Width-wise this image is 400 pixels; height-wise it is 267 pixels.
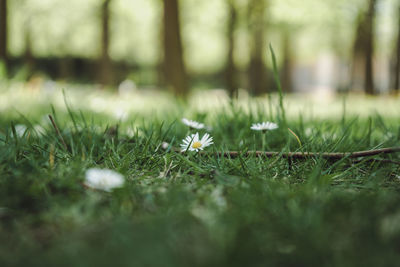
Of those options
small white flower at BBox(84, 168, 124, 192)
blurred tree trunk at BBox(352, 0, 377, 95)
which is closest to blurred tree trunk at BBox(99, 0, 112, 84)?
blurred tree trunk at BBox(352, 0, 377, 95)

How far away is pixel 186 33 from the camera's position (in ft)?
52.1

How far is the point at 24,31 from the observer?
1652 cm

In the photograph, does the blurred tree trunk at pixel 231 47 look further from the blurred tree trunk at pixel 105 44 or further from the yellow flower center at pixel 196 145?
the yellow flower center at pixel 196 145

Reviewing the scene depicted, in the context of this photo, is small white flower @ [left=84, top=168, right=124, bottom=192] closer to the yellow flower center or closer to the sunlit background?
the yellow flower center

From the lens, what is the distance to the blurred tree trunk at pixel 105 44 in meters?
10.8

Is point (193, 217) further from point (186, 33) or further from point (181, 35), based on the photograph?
point (186, 33)

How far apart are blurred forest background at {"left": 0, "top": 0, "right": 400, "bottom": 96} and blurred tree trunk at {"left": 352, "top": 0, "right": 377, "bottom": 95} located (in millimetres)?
31

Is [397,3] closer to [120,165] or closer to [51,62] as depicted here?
[120,165]

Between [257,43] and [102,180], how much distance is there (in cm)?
1165

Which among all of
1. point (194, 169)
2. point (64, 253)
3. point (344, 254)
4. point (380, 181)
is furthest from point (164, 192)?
point (380, 181)

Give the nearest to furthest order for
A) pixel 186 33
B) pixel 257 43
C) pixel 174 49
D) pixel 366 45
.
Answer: pixel 174 49 → pixel 366 45 → pixel 257 43 → pixel 186 33

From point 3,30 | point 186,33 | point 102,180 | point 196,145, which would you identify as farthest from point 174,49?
point 186,33

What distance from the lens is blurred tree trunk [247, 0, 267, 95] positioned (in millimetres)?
10859

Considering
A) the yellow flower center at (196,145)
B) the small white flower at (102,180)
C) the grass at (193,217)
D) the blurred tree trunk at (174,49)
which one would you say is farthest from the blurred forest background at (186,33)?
the small white flower at (102,180)
